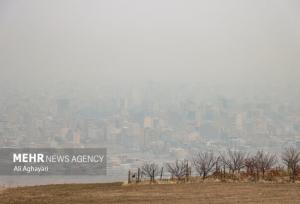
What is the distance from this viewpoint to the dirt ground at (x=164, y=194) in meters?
24.0

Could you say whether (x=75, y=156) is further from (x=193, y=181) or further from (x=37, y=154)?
(x=193, y=181)

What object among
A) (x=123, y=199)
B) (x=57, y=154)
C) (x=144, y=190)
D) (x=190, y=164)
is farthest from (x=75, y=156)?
(x=123, y=199)

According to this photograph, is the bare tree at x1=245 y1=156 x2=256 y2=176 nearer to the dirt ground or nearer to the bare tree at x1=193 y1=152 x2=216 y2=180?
the bare tree at x1=193 y1=152 x2=216 y2=180

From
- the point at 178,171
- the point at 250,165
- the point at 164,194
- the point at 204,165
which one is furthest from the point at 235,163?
the point at 164,194

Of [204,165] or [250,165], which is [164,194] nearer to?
[204,165]

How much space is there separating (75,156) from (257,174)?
1619cm

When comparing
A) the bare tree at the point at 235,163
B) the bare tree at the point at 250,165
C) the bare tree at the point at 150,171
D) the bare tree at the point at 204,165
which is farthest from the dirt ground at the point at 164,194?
the bare tree at the point at 235,163

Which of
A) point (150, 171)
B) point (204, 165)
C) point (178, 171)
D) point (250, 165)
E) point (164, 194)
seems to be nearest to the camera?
point (164, 194)

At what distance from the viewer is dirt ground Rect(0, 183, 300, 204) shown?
945 inches

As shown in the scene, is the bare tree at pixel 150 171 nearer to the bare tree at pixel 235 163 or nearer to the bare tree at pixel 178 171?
the bare tree at pixel 178 171

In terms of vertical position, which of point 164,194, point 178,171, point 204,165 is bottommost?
point 164,194

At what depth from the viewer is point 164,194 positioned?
2684cm

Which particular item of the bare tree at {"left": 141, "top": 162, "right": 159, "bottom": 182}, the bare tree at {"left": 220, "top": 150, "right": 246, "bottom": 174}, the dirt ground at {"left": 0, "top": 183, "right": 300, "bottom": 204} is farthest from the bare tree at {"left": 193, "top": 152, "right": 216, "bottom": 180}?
the dirt ground at {"left": 0, "top": 183, "right": 300, "bottom": 204}

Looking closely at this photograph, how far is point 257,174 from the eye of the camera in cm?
3631
